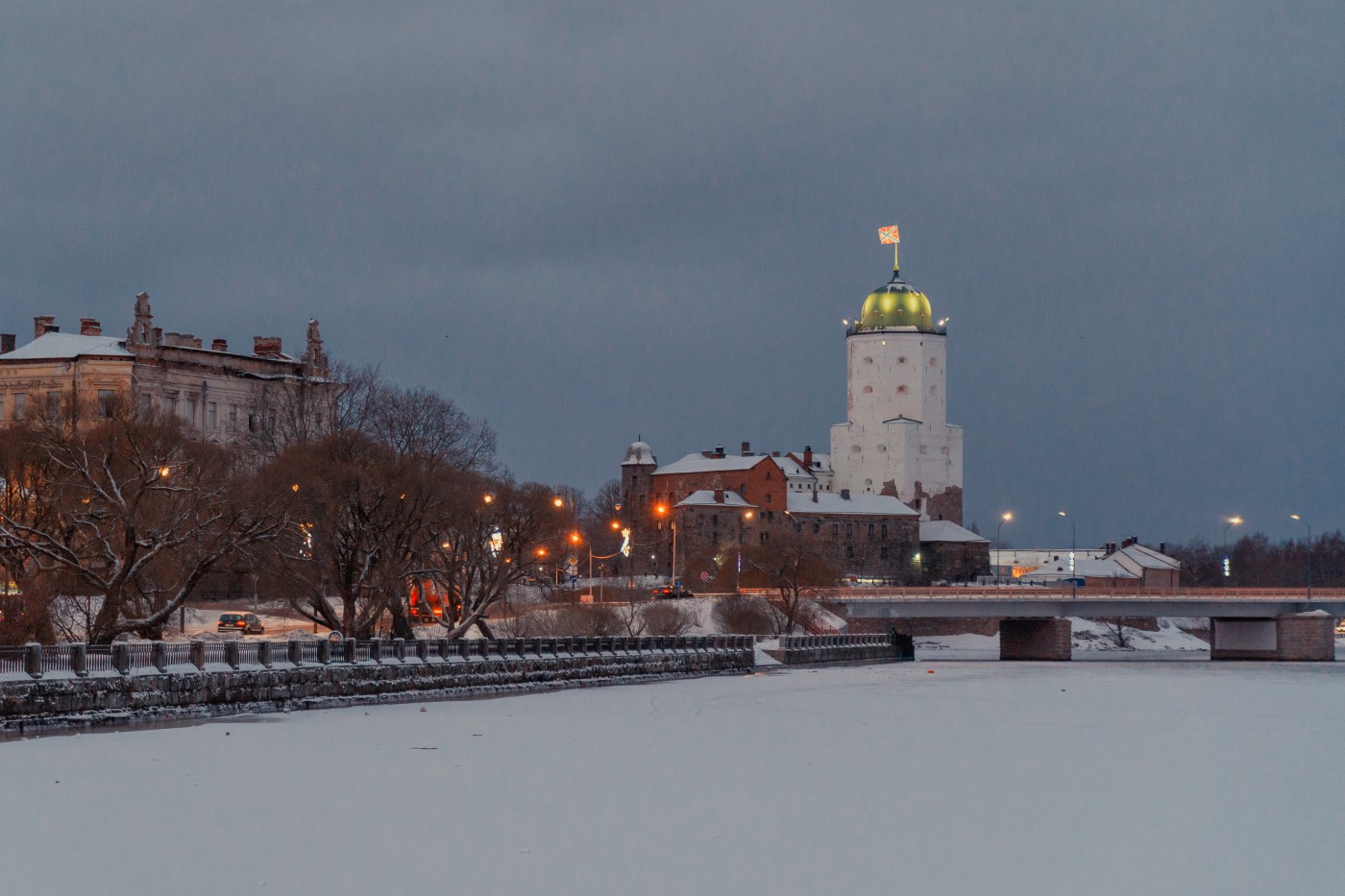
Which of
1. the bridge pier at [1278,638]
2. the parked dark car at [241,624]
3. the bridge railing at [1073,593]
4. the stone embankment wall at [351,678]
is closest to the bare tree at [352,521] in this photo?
the stone embankment wall at [351,678]

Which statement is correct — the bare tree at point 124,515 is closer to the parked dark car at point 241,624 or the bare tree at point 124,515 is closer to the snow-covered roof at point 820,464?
the parked dark car at point 241,624

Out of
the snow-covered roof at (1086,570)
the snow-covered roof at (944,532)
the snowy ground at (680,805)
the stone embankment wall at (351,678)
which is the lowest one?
the snowy ground at (680,805)

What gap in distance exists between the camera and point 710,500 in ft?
543

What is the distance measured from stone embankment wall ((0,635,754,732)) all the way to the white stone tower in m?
116

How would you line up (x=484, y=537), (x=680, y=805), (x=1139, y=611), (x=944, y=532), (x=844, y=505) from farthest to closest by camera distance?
(x=944, y=532) → (x=844, y=505) → (x=1139, y=611) → (x=484, y=537) → (x=680, y=805)

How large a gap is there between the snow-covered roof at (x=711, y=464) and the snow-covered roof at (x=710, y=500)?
194 inches

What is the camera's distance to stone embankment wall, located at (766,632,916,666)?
278ft

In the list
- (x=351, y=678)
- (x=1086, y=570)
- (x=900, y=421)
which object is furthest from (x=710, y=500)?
(x=351, y=678)

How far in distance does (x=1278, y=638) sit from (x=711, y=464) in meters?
81.0

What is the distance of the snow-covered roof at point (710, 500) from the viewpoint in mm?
163875

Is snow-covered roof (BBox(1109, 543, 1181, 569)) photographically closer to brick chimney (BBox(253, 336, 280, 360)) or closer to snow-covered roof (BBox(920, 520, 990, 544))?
snow-covered roof (BBox(920, 520, 990, 544))

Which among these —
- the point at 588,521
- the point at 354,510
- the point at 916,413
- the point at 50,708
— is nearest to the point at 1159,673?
the point at 354,510

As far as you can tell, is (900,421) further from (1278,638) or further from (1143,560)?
(1278,638)

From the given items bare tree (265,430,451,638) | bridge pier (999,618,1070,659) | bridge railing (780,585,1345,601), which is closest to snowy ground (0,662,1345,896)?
bare tree (265,430,451,638)
